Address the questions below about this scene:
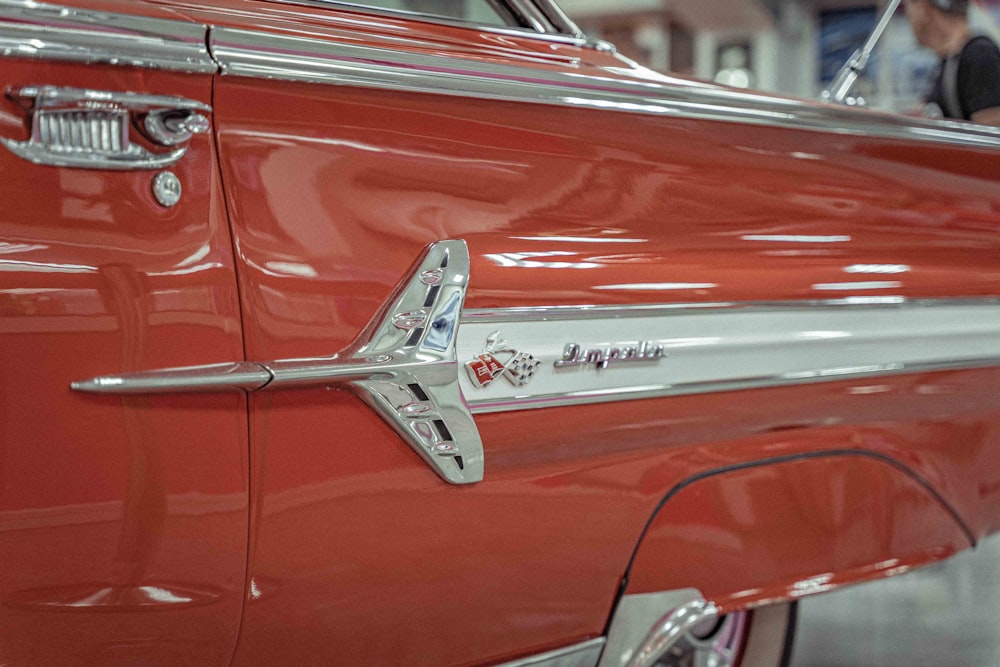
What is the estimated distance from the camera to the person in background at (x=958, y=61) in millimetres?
2643

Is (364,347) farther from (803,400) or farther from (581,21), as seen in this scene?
(581,21)

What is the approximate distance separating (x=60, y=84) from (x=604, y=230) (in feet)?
2.09

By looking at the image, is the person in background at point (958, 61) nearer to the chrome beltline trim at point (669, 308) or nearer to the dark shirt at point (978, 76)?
the dark shirt at point (978, 76)

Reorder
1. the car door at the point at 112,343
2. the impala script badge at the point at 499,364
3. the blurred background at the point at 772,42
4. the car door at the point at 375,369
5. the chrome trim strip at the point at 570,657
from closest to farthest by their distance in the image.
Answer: the car door at the point at 112,343 < the car door at the point at 375,369 < the impala script badge at the point at 499,364 < the chrome trim strip at the point at 570,657 < the blurred background at the point at 772,42

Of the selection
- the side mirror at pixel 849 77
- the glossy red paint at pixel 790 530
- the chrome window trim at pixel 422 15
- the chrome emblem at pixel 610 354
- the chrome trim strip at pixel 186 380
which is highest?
the chrome window trim at pixel 422 15

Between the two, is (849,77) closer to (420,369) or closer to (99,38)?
(420,369)

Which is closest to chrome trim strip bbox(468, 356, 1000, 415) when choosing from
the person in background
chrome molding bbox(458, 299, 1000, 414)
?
chrome molding bbox(458, 299, 1000, 414)

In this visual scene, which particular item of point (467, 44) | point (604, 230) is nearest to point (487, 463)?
point (604, 230)

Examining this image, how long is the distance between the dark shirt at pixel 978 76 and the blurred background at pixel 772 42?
277 inches

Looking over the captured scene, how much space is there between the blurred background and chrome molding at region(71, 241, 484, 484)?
8835 mm

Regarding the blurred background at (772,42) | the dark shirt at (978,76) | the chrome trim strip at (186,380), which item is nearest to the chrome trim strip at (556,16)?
the chrome trim strip at (186,380)

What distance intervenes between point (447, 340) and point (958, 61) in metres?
2.27

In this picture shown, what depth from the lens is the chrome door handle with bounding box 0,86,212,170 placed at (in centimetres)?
88

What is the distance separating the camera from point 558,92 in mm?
1196
